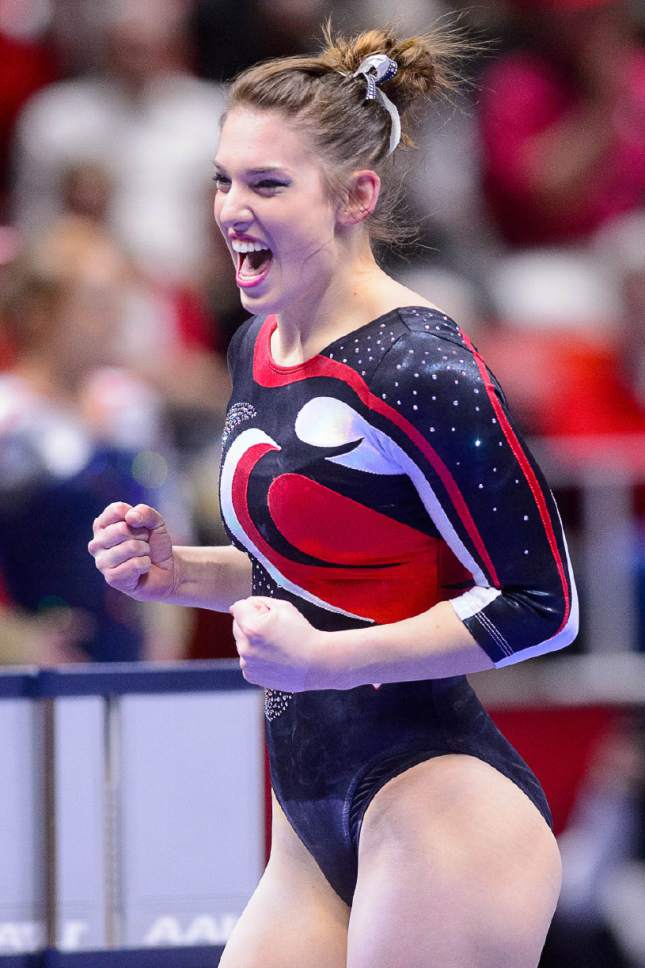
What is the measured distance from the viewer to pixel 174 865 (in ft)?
9.02

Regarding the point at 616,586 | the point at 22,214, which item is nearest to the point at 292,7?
the point at 22,214

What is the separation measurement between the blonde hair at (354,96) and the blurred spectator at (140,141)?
130 inches

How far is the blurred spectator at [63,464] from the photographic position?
12.9ft

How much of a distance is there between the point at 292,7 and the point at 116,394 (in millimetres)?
2344

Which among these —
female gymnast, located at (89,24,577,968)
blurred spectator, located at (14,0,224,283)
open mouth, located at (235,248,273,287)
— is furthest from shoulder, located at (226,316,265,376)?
blurred spectator, located at (14,0,224,283)

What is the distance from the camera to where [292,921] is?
2143 mm

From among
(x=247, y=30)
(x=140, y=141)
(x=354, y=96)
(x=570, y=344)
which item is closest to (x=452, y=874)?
(x=354, y=96)

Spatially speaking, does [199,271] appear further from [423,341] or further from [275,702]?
[423,341]

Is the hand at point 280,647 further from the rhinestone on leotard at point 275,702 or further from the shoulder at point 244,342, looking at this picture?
the shoulder at point 244,342

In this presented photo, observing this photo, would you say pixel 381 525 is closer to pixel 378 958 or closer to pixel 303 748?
pixel 303 748

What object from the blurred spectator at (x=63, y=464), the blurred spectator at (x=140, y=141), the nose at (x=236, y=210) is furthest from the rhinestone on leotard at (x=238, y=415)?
the blurred spectator at (x=140, y=141)

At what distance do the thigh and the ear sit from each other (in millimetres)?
725

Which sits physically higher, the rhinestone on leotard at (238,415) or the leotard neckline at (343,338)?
the leotard neckline at (343,338)

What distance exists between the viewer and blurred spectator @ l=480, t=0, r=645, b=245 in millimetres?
6039
